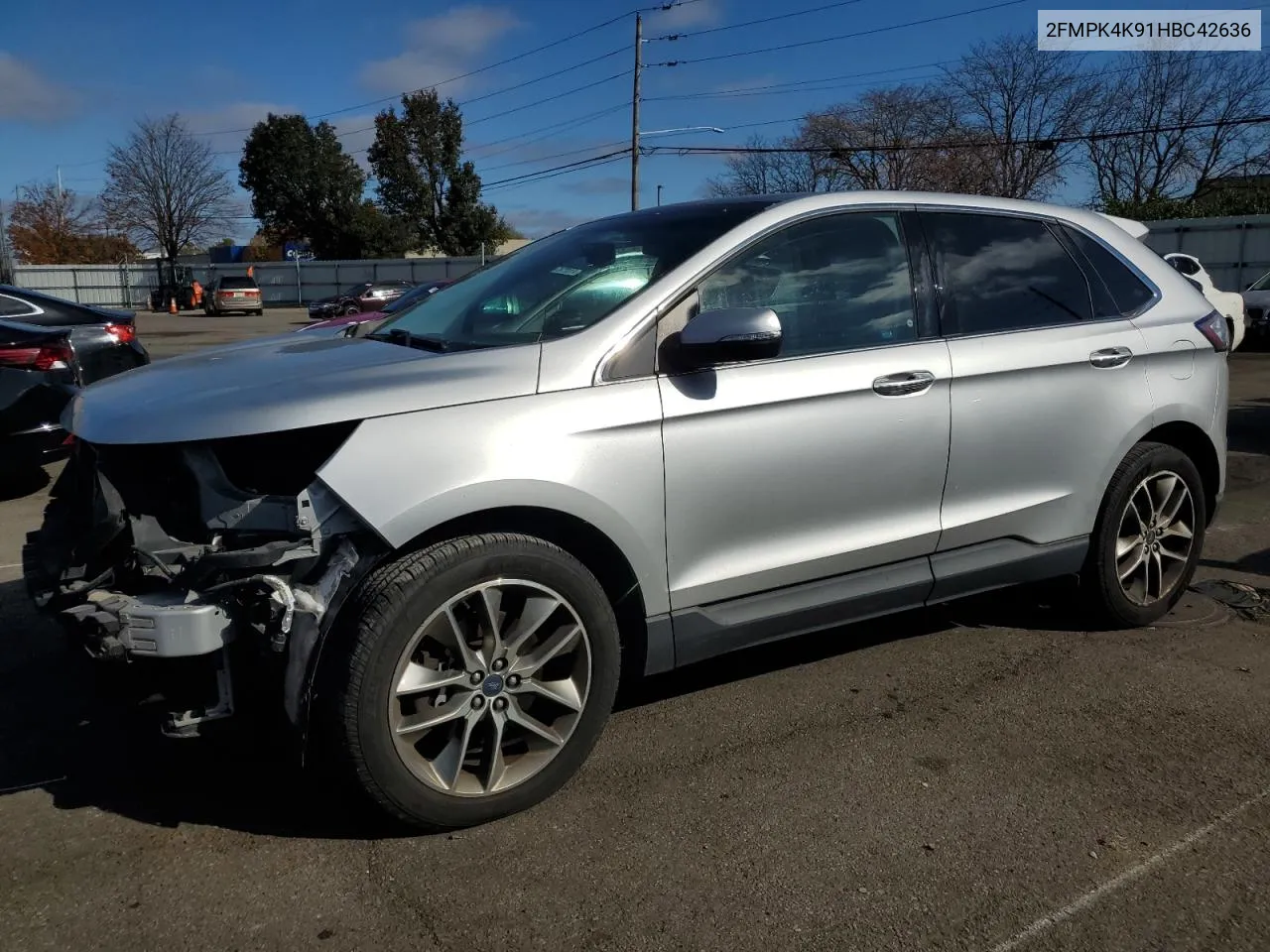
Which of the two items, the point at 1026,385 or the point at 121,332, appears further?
the point at 121,332

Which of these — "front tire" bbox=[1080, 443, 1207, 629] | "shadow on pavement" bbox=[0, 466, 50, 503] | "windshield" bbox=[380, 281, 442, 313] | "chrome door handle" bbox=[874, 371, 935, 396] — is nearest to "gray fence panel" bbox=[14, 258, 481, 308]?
"shadow on pavement" bbox=[0, 466, 50, 503]

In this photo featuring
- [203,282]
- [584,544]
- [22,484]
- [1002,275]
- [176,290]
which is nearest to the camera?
[584,544]

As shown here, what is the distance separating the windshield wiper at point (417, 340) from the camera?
3307mm

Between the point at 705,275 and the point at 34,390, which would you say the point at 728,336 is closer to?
the point at 705,275

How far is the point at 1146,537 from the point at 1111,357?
0.82 meters

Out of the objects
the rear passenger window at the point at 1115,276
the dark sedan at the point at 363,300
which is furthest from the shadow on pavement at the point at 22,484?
the dark sedan at the point at 363,300

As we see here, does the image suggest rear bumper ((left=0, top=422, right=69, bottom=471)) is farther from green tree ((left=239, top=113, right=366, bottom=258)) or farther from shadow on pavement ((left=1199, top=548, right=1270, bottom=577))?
green tree ((left=239, top=113, right=366, bottom=258))

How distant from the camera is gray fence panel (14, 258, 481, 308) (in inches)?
1838

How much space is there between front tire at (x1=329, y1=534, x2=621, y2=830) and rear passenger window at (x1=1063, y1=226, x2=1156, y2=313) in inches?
105

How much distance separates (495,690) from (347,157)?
199 feet

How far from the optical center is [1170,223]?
26219 mm

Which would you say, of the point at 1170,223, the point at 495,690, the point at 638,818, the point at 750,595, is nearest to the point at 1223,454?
the point at 750,595

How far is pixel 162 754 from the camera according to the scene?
3311 mm

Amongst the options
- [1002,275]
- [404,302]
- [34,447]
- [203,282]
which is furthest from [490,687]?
[203,282]
